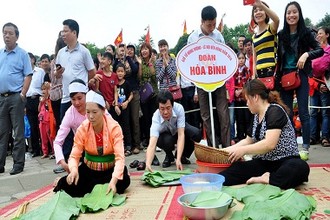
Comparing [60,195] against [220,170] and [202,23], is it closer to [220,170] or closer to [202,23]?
[220,170]

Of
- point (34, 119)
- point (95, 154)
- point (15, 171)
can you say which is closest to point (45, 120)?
point (34, 119)

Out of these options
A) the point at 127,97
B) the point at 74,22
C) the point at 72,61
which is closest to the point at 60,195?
the point at 72,61

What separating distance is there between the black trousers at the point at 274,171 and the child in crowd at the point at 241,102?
2.45 metres

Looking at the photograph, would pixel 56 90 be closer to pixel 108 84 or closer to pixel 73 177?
pixel 108 84

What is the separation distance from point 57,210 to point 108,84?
313 cm

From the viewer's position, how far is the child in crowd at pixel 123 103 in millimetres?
5242

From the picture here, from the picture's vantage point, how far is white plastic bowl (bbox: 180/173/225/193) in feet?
7.95

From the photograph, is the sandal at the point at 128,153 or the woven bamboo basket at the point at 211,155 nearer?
the woven bamboo basket at the point at 211,155

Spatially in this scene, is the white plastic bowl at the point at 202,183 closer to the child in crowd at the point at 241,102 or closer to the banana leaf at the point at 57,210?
the banana leaf at the point at 57,210

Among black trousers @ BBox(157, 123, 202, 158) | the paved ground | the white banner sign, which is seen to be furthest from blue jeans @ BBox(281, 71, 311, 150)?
black trousers @ BBox(157, 123, 202, 158)

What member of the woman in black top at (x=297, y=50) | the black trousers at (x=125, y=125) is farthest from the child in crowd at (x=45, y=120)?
the woman in black top at (x=297, y=50)

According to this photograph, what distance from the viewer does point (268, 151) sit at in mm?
2729

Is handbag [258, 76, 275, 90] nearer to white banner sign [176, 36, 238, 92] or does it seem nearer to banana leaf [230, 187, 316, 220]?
white banner sign [176, 36, 238, 92]

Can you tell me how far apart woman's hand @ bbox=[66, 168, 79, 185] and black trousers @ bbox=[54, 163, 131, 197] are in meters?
0.07
